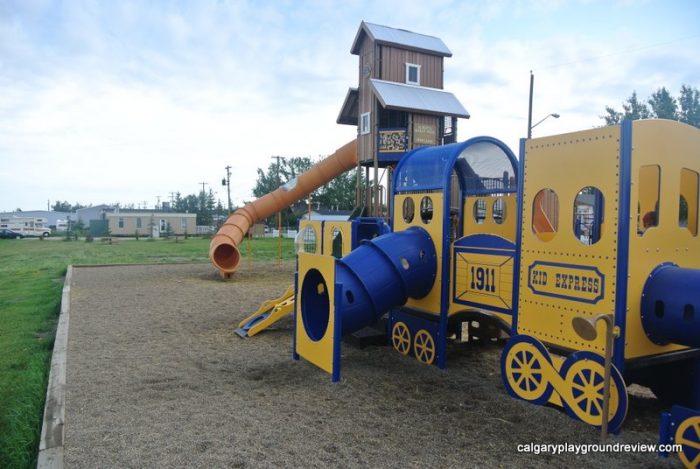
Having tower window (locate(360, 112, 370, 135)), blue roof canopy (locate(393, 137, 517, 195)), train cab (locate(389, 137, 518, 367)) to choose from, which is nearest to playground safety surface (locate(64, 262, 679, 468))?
train cab (locate(389, 137, 518, 367))

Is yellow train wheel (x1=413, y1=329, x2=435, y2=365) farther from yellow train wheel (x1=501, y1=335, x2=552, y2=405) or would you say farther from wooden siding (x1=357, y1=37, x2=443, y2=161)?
wooden siding (x1=357, y1=37, x2=443, y2=161)

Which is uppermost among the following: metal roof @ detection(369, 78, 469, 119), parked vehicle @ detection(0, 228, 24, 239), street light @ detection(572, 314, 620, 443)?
metal roof @ detection(369, 78, 469, 119)

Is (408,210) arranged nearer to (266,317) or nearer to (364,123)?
(266,317)

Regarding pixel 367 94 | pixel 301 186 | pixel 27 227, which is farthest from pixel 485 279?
pixel 27 227

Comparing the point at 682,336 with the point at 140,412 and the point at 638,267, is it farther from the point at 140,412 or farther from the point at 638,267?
the point at 140,412

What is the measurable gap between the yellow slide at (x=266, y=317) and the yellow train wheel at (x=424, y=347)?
2.61 meters

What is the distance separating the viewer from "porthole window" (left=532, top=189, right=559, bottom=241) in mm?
5397

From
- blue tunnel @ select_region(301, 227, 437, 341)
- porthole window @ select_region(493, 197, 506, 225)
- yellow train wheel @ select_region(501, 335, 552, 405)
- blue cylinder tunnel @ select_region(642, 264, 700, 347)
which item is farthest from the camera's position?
porthole window @ select_region(493, 197, 506, 225)

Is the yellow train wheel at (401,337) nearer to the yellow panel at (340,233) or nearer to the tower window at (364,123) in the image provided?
the yellow panel at (340,233)

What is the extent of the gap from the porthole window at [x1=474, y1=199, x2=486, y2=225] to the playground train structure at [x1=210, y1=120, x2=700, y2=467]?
0.11ft

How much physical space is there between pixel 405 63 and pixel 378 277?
16.3 meters

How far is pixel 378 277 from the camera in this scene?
258 inches

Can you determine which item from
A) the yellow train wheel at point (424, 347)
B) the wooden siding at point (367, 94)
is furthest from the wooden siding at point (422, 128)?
the yellow train wheel at point (424, 347)

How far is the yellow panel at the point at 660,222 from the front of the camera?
4.49 meters
